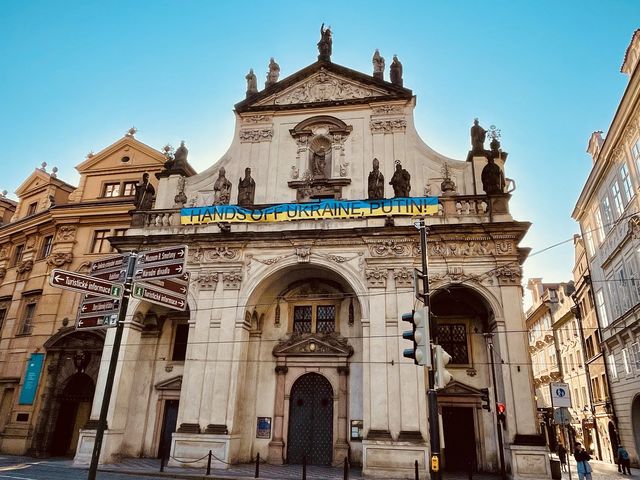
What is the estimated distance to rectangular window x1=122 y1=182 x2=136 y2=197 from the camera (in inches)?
1054

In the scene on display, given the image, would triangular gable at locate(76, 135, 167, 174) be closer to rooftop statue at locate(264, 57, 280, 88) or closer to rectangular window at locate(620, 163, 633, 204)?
rooftop statue at locate(264, 57, 280, 88)

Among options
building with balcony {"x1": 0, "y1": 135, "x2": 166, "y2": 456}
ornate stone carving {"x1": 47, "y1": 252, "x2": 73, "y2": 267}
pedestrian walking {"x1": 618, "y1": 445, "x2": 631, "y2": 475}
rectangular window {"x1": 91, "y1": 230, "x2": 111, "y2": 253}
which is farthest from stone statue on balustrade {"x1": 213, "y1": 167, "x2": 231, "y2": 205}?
pedestrian walking {"x1": 618, "y1": 445, "x2": 631, "y2": 475}

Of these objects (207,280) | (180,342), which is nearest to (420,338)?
(207,280)

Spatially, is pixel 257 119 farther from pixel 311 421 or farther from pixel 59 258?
pixel 311 421

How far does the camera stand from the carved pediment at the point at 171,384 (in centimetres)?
2067

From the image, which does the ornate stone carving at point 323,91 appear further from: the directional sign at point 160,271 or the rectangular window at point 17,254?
the directional sign at point 160,271

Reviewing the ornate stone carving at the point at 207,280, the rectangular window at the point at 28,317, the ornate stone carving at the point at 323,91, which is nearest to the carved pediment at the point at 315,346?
the ornate stone carving at the point at 207,280

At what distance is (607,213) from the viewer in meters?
28.9

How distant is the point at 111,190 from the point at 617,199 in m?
30.0

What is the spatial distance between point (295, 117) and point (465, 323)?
44.6ft

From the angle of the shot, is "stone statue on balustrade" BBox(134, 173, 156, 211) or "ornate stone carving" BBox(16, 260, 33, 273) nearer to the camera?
"stone statue on balustrade" BBox(134, 173, 156, 211)

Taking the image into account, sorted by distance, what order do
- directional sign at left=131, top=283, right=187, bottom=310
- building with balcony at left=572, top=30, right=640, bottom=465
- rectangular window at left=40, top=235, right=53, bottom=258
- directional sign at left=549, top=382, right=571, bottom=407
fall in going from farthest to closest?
rectangular window at left=40, top=235, right=53, bottom=258
building with balcony at left=572, top=30, right=640, bottom=465
directional sign at left=549, top=382, right=571, bottom=407
directional sign at left=131, top=283, right=187, bottom=310

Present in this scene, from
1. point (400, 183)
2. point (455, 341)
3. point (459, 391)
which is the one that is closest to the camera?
point (459, 391)

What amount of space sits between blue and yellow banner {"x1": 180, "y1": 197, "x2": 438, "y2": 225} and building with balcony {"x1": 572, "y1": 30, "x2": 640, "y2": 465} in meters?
10.6
